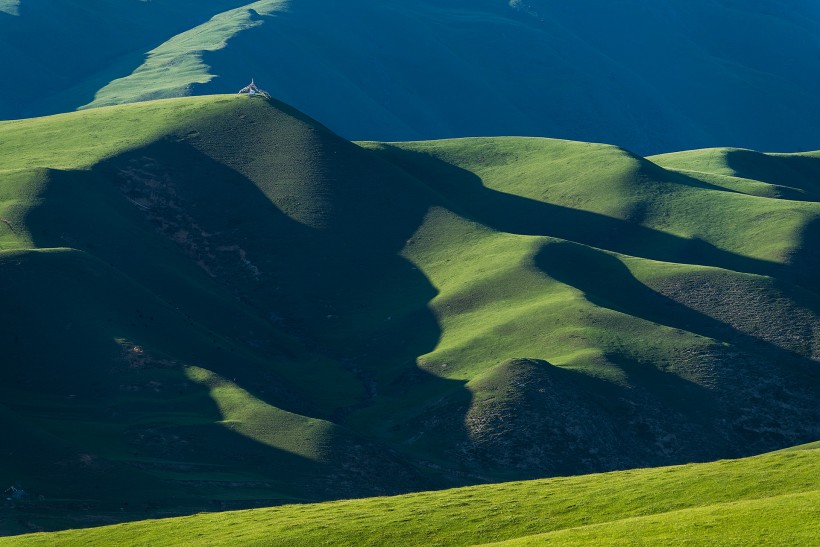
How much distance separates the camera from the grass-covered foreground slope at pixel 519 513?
55.2m

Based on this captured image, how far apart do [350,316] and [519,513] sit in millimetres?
88582

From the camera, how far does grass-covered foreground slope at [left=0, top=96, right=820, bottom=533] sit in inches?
4043

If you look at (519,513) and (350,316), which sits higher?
(519,513)

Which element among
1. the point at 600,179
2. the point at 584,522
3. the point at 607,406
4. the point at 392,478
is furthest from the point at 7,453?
the point at 600,179

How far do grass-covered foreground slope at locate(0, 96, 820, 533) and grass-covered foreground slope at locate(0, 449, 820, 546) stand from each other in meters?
19.1

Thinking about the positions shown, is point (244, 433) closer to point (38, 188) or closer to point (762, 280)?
point (38, 188)

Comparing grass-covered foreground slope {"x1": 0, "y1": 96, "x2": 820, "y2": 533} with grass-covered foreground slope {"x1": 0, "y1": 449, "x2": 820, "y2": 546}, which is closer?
grass-covered foreground slope {"x1": 0, "y1": 449, "x2": 820, "y2": 546}

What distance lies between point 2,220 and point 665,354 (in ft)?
243

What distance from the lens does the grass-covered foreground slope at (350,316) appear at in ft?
337

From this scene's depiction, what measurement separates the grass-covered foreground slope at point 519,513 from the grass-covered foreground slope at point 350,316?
19071 millimetres

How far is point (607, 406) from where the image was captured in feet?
388

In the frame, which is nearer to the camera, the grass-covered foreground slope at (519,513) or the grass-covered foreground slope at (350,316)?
the grass-covered foreground slope at (519,513)

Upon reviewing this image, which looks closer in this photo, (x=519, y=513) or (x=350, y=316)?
(x=519, y=513)

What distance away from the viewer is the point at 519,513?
203 ft
